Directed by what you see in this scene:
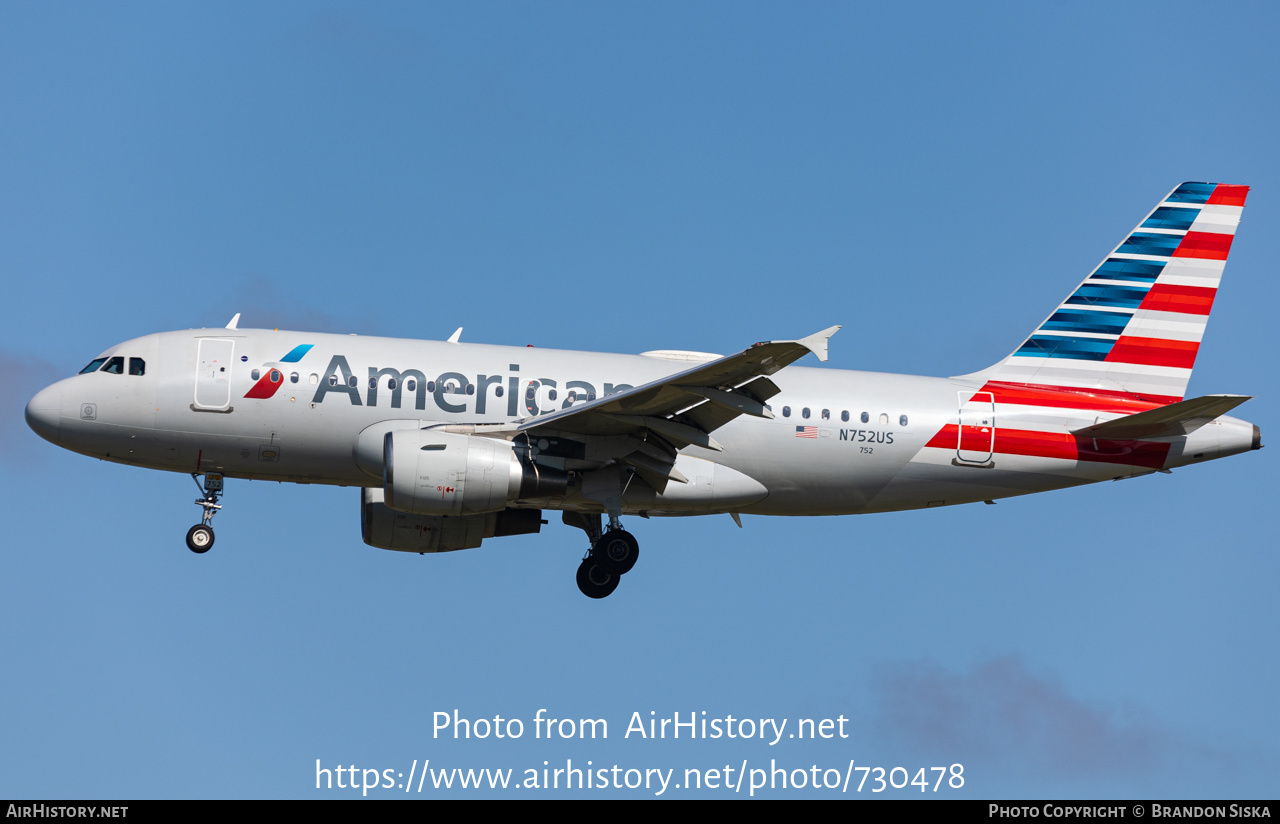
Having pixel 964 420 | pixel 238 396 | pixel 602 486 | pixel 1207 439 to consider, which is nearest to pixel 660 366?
pixel 602 486

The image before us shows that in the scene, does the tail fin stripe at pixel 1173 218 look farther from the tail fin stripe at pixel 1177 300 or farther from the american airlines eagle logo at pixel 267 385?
the american airlines eagle logo at pixel 267 385

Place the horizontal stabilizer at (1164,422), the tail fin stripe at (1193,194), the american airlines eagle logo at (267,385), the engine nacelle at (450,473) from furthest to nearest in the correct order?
the tail fin stripe at (1193,194), the horizontal stabilizer at (1164,422), the american airlines eagle logo at (267,385), the engine nacelle at (450,473)

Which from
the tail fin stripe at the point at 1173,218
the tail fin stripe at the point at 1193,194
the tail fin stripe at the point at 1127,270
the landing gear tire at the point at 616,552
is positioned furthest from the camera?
the tail fin stripe at the point at 1193,194

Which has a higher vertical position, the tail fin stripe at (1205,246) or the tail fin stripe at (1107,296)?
the tail fin stripe at (1205,246)

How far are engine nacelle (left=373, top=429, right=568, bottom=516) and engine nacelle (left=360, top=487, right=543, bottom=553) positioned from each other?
3.66 metres

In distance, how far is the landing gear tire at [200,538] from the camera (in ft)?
93.2

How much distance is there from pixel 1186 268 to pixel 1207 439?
5.05m

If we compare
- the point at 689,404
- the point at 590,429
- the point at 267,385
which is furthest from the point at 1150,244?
the point at 267,385

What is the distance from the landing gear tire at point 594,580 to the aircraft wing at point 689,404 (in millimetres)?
2843

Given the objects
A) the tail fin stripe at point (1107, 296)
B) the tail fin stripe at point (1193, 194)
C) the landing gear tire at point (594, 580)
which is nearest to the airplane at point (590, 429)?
the landing gear tire at point (594, 580)

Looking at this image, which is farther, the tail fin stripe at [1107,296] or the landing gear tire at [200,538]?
the tail fin stripe at [1107,296]

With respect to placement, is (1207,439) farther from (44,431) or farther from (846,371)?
(44,431)

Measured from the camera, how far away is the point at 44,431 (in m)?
27.8

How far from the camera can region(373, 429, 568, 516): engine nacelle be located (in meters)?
26.2
